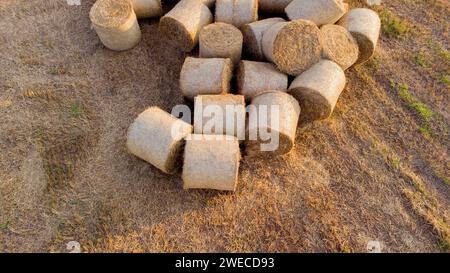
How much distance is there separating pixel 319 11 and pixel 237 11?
1698 millimetres

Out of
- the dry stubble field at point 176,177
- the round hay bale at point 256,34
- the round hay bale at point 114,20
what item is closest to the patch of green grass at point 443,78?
the dry stubble field at point 176,177

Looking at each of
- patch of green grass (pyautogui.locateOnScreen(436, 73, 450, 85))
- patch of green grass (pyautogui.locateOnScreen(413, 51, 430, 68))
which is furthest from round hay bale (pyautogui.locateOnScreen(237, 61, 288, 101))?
patch of green grass (pyautogui.locateOnScreen(436, 73, 450, 85))

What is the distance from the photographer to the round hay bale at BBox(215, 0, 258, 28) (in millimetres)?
8648

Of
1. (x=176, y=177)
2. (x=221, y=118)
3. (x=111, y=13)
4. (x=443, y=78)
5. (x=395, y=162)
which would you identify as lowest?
(x=176, y=177)

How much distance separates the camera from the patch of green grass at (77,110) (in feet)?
27.2

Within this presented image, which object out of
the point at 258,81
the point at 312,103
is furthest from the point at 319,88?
the point at 258,81

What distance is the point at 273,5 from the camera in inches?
361

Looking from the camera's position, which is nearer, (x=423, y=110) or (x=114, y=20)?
(x=114, y=20)

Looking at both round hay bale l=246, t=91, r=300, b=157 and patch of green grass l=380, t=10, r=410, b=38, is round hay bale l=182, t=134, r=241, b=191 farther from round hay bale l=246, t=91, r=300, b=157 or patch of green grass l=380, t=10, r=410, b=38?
patch of green grass l=380, t=10, r=410, b=38

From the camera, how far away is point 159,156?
23.5 feet

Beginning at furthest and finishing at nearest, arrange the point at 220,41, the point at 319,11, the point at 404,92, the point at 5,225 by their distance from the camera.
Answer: the point at 404,92 < the point at 319,11 < the point at 220,41 < the point at 5,225

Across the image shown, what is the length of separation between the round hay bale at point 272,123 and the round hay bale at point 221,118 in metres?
0.20

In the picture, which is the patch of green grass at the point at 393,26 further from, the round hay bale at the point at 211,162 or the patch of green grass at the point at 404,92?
the round hay bale at the point at 211,162

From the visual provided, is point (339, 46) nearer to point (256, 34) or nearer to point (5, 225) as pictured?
point (256, 34)
